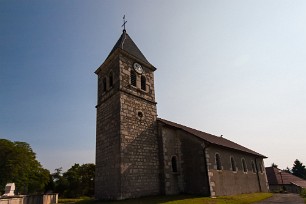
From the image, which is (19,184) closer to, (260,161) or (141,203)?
(141,203)

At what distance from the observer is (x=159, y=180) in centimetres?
1808

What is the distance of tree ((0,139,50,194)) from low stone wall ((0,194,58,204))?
1505cm

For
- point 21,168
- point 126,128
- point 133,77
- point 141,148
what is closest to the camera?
point 126,128

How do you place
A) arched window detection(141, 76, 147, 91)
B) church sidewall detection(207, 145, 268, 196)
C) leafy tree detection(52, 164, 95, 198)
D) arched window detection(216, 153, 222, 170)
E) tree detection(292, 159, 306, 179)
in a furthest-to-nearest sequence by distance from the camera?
tree detection(292, 159, 306, 179) → leafy tree detection(52, 164, 95, 198) → arched window detection(141, 76, 147, 91) → arched window detection(216, 153, 222, 170) → church sidewall detection(207, 145, 268, 196)

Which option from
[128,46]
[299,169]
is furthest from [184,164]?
[299,169]

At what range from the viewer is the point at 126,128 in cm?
1725

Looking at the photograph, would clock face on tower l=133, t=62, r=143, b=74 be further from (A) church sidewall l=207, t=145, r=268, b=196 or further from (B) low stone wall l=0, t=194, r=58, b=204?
(B) low stone wall l=0, t=194, r=58, b=204

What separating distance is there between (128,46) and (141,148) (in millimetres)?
9542

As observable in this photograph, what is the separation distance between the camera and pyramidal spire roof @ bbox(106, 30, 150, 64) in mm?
20500

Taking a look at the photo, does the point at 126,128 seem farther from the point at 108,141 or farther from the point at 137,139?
the point at 108,141

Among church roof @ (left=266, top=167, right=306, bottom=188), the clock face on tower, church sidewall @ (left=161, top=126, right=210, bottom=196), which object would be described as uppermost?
the clock face on tower

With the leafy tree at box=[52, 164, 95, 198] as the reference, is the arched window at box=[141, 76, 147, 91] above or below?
above

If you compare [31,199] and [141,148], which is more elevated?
[141,148]

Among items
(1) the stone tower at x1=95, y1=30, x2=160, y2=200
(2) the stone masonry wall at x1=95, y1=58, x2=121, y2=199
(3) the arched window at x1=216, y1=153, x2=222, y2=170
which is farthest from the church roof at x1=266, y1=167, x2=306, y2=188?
(2) the stone masonry wall at x1=95, y1=58, x2=121, y2=199
